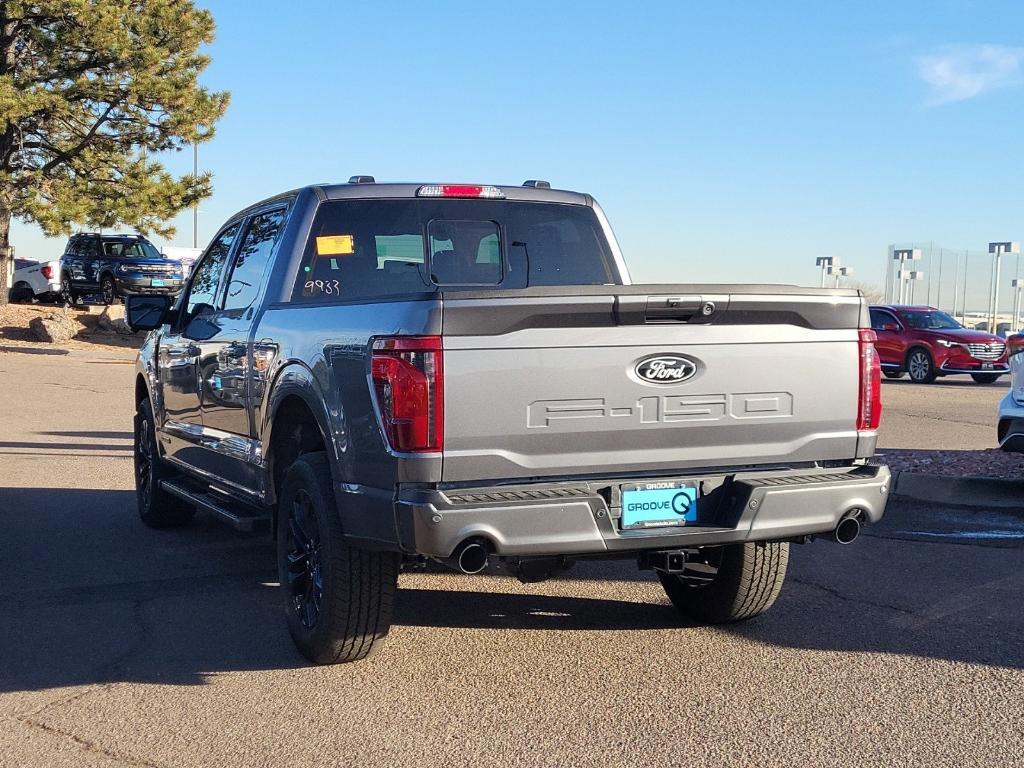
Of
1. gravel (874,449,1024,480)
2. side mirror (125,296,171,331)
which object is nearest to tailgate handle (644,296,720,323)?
side mirror (125,296,171,331)

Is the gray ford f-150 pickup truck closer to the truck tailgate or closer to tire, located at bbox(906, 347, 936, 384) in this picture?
the truck tailgate

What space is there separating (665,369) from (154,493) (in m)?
4.61

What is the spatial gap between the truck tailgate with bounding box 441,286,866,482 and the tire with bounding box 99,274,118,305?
28.7m

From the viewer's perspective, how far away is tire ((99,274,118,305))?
103 ft

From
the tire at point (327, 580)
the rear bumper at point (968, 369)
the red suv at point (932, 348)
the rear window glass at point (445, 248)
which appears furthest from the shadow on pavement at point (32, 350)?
the tire at point (327, 580)

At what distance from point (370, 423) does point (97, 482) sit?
6.41 metres

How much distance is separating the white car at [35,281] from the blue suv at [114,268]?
217 centimetres

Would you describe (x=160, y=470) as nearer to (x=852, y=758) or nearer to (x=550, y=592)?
(x=550, y=592)

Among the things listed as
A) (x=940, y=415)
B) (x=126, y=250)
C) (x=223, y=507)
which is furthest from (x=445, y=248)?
(x=126, y=250)

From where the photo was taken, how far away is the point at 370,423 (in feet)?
15.2

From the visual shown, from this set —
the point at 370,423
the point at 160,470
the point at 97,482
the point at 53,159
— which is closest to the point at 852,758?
the point at 370,423

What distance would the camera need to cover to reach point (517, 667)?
5.20 m

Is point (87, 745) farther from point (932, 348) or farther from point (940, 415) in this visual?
point (932, 348)

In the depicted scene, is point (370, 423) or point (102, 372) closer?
point (370, 423)
